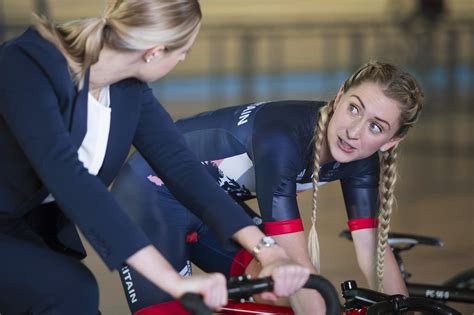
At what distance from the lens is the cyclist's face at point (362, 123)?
300cm

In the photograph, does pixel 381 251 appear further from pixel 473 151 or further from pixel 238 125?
pixel 473 151

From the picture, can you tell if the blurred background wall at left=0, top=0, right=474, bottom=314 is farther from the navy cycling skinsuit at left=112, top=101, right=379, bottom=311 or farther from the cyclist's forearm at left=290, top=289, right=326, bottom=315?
the cyclist's forearm at left=290, top=289, right=326, bottom=315

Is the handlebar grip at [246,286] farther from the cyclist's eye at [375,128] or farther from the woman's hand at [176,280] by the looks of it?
the cyclist's eye at [375,128]

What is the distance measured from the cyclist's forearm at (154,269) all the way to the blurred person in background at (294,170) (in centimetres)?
81

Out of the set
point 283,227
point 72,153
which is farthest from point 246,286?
point 283,227

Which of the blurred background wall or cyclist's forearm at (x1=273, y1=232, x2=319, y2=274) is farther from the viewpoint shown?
the blurred background wall

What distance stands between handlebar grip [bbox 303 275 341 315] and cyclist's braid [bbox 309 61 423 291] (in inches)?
33.0

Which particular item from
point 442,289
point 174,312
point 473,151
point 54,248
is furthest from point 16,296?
point 473,151

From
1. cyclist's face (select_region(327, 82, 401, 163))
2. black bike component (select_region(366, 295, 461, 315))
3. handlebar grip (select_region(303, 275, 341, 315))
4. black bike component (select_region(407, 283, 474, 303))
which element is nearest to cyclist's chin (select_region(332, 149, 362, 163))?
cyclist's face (select_region(327, 82, 401, 163))

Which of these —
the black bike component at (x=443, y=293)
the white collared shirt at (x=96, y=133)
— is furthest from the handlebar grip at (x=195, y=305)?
the black bike component at (x=443, y=293)

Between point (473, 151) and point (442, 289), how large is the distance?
7.17m

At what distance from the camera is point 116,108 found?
7.95 ft

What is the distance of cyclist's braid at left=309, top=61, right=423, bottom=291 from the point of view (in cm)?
304

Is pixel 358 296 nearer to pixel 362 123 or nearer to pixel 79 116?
pixel 362 123
